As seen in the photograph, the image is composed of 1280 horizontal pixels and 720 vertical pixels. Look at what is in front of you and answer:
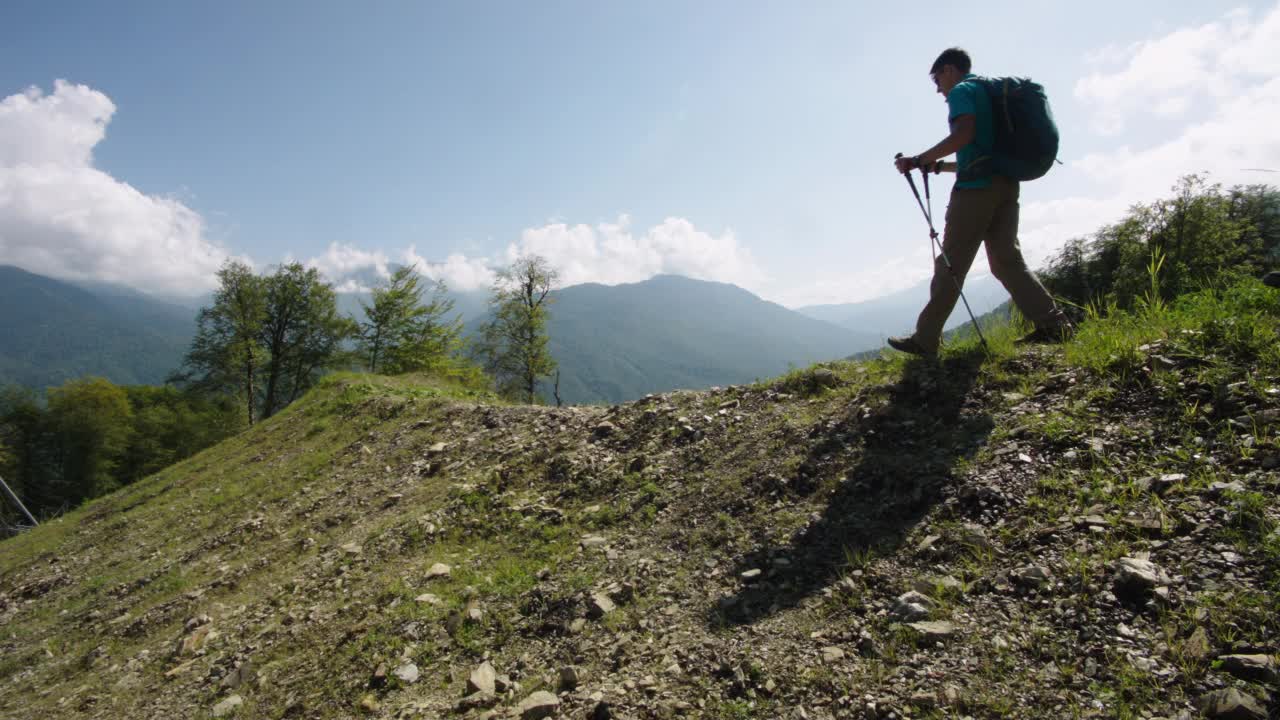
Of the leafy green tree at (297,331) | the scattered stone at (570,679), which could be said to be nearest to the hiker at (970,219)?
the scattered stone at (570,679)

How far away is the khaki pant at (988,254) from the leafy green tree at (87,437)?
66014 mm

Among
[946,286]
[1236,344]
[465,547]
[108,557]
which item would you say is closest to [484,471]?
[465,547]

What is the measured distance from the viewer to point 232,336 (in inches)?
1480

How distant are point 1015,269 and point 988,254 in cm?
30

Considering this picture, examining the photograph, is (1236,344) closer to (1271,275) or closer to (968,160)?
(1271,275)

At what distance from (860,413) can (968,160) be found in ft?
8.75

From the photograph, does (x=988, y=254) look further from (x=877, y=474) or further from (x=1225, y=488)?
(x=1225, y=488)

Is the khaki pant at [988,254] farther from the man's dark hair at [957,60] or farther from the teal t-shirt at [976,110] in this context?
the man's dark hair at [957,60]

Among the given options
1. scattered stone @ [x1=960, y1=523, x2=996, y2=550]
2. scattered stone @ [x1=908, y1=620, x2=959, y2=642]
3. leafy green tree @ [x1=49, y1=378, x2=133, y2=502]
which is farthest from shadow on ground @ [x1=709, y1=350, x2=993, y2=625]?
leafy green tree @ [x1=49, y1=378, x2=133, y2=502]

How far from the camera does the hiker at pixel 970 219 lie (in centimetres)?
495

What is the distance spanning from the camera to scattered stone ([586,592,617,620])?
4.04 meters

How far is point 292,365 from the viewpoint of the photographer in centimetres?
4034

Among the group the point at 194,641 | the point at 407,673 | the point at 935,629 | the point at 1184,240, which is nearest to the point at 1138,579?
the point at 935,629

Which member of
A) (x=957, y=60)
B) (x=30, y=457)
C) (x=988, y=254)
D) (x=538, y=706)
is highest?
(x=957, y=60)
